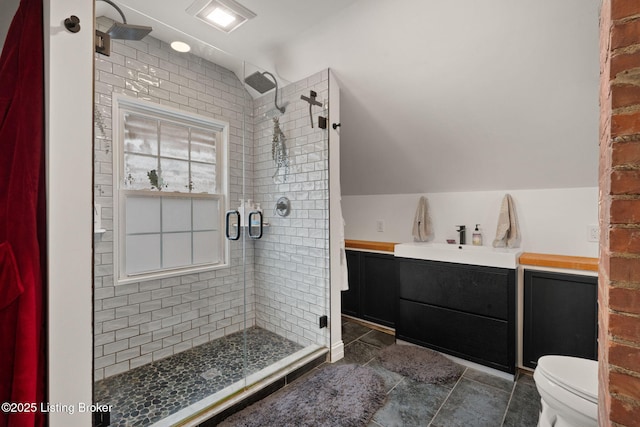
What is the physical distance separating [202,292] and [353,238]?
1.83 metres

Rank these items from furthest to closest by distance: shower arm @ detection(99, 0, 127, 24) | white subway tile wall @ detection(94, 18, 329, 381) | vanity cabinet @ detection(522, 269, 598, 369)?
white subway tile wall @ detection(94, 18, 329, 381) → vanity cabinet @ detection(522, 269, 598, 369) → shower arm @ detection(99, 0, 127, 24)

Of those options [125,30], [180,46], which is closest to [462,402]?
[125,30]

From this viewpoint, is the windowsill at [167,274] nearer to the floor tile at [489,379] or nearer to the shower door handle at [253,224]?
the shower door handle at [253,224]

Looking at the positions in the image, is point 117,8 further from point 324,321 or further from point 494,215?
Result: point 494,215

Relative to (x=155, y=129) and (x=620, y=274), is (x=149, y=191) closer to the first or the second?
(x=155, y=129)

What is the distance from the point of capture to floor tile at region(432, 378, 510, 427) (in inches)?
67.3

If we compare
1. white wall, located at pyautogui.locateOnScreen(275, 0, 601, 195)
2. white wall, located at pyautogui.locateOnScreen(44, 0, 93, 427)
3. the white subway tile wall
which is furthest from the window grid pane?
white wall, located at pyautogui.locateOnScreen(275, 0, 601, 195)

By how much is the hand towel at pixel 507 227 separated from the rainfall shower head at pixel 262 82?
2112 millimetres

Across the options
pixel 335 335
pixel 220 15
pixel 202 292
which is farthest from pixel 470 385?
pixel 220 15

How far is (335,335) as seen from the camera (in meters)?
2.47

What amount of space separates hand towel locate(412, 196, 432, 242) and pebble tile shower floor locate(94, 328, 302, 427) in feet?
5.15

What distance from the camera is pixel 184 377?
7.02 ft

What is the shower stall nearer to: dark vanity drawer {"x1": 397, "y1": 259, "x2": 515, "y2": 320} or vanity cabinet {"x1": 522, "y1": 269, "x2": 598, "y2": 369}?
dark vanity drawer {"x1": 397, "y1": 259, "x2": 515, "y2": 320}

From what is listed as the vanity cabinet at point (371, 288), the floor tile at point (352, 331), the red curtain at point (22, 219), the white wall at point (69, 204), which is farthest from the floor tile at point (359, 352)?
the red curtain at point (22, 219)
